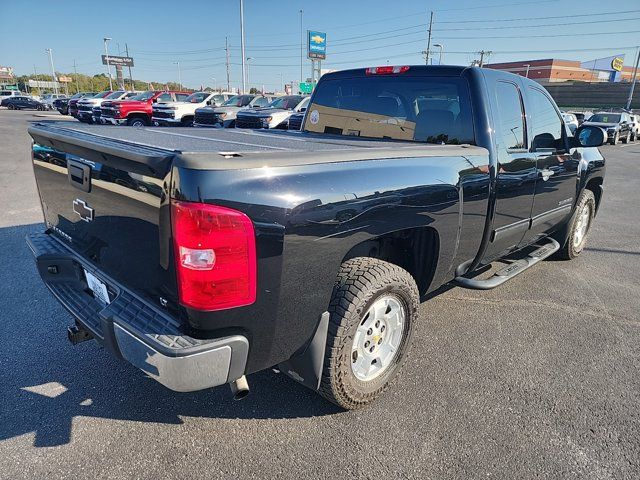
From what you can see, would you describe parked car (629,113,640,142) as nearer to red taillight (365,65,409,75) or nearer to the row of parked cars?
the row of parked cars

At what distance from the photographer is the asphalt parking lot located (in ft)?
6.99

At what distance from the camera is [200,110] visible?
17.3m

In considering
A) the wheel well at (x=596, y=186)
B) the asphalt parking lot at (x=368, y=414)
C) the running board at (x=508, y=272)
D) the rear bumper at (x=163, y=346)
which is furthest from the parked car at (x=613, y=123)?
the rear bumper at (x=163, y=346)

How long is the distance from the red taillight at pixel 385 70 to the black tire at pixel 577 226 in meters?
2.71

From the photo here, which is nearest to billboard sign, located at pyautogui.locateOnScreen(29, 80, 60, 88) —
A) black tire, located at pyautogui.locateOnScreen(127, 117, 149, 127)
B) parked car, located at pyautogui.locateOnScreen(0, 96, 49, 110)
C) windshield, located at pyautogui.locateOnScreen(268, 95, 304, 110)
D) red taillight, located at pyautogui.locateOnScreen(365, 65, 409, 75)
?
parked car, located at pyautogui.locateOnScreen(0, 96, 49, 110)

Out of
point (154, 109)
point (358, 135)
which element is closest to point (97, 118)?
point (154, 109)

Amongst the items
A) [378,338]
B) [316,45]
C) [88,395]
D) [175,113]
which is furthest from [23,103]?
[378,338]

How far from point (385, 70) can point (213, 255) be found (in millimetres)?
2685

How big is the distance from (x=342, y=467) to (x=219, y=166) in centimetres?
158

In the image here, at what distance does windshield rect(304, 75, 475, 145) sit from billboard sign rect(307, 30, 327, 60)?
4725cm

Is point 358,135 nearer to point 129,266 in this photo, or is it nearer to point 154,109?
point 129,266

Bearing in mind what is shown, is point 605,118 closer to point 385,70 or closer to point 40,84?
point 385,70

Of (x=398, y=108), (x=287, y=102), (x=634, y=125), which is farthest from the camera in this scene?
(x=634, y=125)

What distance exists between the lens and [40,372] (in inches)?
108
